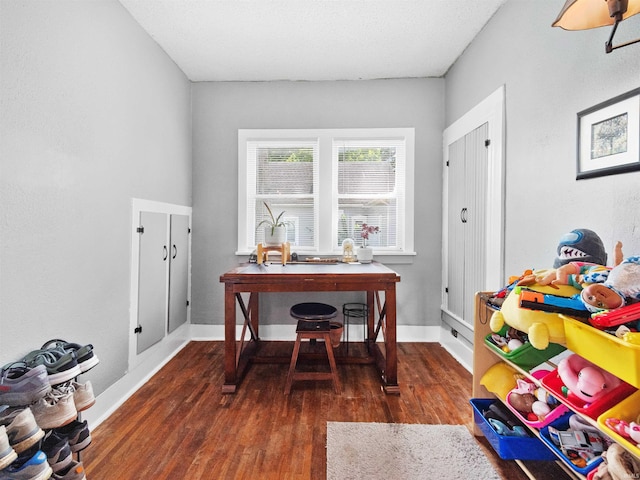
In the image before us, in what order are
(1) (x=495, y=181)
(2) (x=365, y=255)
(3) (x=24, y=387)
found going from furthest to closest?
(2) (x=365, y=255) < (1) (x=495, y=181) < (3) (x=24, y=387)

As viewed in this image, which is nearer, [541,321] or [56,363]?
[541,321]

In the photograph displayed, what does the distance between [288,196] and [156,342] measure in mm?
1757

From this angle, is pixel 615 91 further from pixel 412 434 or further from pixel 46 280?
pixel 46 280

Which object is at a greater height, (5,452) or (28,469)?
(5,452)

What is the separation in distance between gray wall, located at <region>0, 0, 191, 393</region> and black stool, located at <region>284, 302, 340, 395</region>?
114cm

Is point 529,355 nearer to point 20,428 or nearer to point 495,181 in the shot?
point 495,181

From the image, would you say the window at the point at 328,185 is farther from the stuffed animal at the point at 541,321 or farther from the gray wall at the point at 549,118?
the stuffed animal at the point at 541,321

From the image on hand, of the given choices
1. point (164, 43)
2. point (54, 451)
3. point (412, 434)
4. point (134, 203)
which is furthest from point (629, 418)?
point (164, 43)

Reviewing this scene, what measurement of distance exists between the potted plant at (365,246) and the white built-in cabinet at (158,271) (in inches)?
65.6

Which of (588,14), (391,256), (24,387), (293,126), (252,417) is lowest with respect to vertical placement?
(252,417)

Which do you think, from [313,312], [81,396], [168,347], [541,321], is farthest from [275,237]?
[541,321]

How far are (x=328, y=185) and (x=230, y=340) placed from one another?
5.81 feet

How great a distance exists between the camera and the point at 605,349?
989mm

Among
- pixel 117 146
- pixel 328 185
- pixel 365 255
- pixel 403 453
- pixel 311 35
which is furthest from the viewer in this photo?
pixel 328 185
